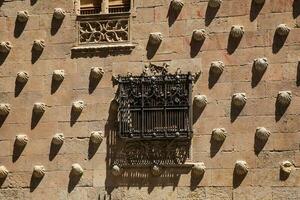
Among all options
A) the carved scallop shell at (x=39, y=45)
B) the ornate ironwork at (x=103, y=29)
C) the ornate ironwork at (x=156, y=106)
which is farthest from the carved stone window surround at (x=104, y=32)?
the ornate ironwork at (x=156, y=106)

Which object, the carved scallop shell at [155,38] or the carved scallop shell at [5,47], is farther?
the carved scallop shell at [5,47]

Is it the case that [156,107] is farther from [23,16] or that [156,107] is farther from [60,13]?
[23,16]

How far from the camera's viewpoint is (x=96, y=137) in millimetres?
8727

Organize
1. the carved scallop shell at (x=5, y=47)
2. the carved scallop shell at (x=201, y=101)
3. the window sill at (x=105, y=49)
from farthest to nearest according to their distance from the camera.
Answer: the carved scallop shell at (x=5, y=47) → the window sill at (x=105, y=49) → the carved scallop shell at (x=201, y=101)

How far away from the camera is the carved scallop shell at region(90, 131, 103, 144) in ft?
28.7

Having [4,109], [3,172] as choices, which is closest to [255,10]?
[4,109]

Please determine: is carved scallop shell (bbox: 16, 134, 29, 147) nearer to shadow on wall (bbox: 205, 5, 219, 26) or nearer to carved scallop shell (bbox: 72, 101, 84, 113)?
carved scallop shell (bbox: 72, 101, 84, 113)

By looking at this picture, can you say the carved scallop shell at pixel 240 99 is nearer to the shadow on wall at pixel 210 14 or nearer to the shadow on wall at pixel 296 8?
the shadow on wall at pixel 210 14

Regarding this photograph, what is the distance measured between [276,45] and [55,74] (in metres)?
2.87

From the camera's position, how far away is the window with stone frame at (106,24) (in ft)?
29.5

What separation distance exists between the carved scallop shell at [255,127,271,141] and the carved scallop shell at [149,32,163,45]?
171 centimetres

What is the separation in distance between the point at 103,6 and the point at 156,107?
1597 millimetres

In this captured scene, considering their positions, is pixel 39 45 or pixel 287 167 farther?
pixel 39 45

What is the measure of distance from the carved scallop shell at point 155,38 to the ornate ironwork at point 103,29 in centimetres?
33
